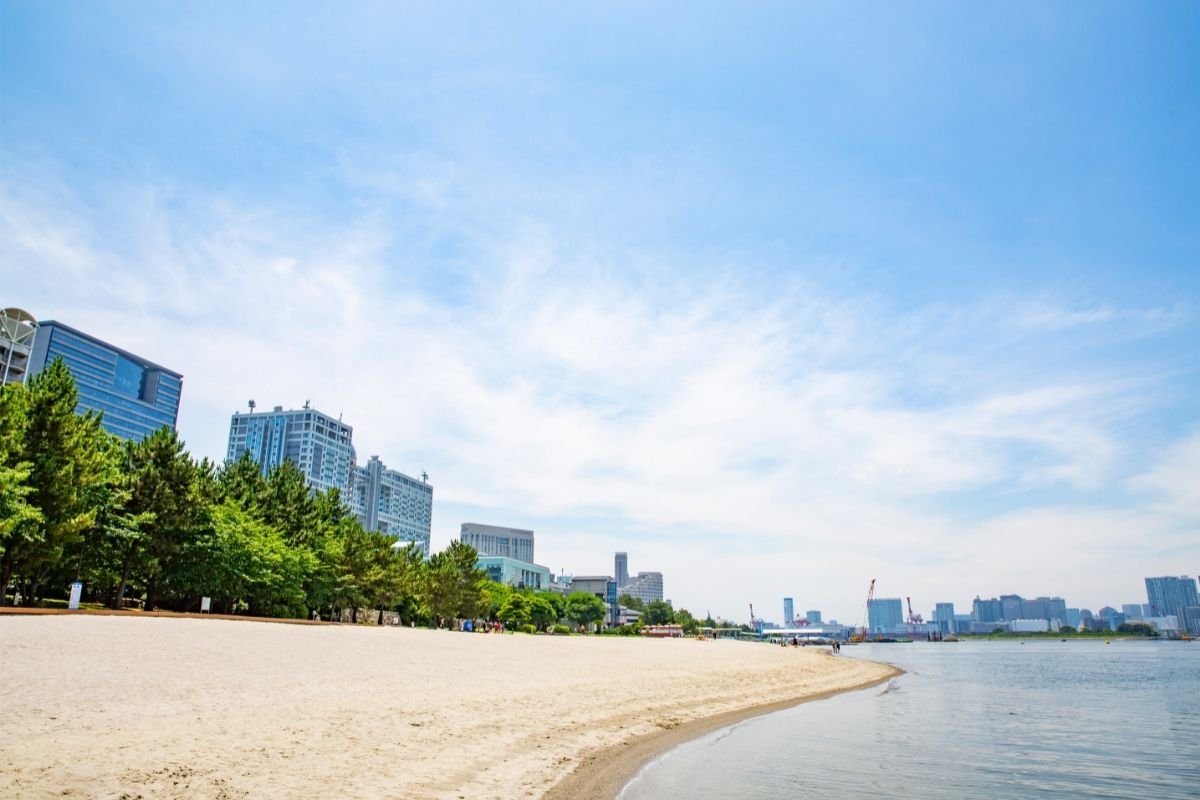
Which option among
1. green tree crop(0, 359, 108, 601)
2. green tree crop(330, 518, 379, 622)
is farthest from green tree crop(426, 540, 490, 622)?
green tree crop(0, 359, 108, 601)

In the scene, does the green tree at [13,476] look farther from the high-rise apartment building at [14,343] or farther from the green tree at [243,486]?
the high-rise apartment building at [14,343]

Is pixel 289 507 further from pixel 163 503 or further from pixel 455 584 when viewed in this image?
pixel 455 584

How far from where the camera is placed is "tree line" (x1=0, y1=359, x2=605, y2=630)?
140ft

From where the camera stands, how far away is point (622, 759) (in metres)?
18.2

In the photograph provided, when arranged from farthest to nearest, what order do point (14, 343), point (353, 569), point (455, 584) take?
point (14, 343)
point (455, 584)
point (353, 569)

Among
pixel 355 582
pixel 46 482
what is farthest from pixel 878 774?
pixel 355 582

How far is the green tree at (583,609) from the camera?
179 m

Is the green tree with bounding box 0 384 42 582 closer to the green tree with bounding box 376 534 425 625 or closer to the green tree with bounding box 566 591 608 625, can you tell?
the green tree with bounding box 376 534 425 625

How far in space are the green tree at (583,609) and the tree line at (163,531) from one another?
92.5 meters

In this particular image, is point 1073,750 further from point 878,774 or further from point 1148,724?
point 1148,724

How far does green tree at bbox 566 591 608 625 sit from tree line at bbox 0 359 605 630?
303ft

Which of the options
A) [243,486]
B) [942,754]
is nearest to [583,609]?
[243,486]

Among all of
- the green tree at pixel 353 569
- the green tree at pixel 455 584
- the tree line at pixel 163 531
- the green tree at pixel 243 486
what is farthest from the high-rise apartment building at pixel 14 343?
the green tree at pixel 455 584

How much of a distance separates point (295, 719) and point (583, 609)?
171 meters
